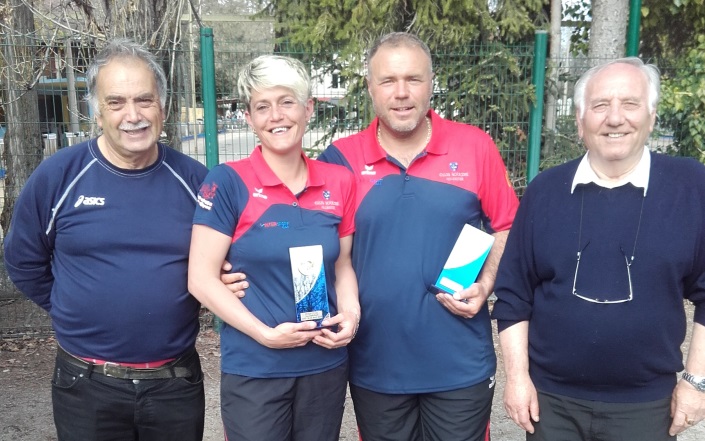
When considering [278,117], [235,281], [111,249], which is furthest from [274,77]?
[111,249]

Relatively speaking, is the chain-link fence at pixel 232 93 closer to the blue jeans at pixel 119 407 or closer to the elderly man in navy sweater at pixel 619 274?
the blue jeans at pixel 119 407

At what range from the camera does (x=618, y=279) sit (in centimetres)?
224

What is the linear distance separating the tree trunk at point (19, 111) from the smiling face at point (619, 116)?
4.71 meters

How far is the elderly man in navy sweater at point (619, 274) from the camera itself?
223 cm

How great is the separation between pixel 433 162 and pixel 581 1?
575 centimetres

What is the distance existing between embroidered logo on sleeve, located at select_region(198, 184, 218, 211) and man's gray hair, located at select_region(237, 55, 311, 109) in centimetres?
36

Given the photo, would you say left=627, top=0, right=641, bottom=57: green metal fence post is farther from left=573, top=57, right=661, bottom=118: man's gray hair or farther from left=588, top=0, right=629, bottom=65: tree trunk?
left=573, top=57, right=661, bottom=118: man's gray hair

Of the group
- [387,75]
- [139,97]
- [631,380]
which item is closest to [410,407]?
[631,380]

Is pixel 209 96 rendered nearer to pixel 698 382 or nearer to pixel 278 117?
pixel 278 117

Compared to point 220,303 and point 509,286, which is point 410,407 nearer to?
point 509,286

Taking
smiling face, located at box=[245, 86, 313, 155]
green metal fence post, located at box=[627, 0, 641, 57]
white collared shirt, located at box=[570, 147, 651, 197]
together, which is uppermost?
green metal fence post, located at box=[627, 0, 641, 57]

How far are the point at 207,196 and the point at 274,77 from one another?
0.52m

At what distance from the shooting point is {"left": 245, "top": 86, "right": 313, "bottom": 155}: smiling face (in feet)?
7.82

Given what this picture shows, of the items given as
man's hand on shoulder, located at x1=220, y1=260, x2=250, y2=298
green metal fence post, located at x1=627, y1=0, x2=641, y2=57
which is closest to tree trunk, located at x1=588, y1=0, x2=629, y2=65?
green metal fence post, located at x1=627, y1=0, x2=641, y2=57
